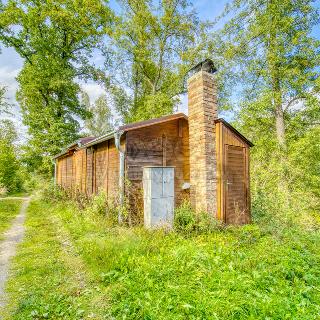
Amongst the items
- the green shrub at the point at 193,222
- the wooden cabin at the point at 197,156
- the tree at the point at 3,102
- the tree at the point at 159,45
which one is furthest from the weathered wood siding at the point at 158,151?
A: the tree at the point at 3,102

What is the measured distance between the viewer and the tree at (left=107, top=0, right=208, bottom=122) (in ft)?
69.6

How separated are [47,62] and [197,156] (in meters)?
18.5

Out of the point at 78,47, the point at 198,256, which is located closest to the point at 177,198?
the point at 198,256

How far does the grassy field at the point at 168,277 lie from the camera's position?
3.22 metres

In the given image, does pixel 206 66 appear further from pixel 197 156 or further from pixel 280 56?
pixel 280 56

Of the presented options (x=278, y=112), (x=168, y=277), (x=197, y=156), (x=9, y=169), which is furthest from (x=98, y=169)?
(x=9, y=169)

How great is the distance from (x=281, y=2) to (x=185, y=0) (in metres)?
10.5

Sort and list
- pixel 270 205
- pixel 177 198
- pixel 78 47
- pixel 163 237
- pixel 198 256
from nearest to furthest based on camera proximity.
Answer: pixel 198 256
pixel 163 237
pixel 177 198
pixel 270 205
pixel 78 47

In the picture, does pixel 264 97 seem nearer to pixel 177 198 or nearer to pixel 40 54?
pixel 177 198

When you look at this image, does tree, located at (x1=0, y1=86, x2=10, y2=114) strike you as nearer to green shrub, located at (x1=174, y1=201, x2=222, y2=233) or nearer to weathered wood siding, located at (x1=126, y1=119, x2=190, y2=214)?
weathered wood siding, located at (x1=126, y1=119, x2=190, y2=214)

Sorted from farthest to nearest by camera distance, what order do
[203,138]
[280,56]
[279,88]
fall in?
[279,88] < [280,56] < [203,138]

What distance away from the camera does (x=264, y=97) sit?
13273mm

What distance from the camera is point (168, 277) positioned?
13.0 ft

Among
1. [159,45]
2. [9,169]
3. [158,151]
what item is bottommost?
[9,169]
